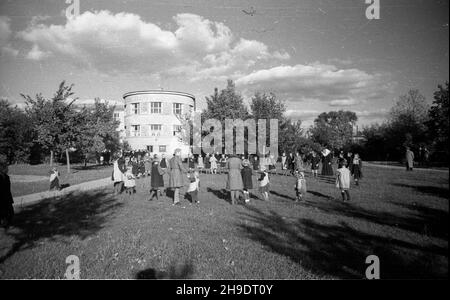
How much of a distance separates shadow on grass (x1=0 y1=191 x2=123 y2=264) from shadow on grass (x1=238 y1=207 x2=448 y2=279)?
171 inches

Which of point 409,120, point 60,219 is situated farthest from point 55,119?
point 409,120

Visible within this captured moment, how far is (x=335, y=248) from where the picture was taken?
562cm

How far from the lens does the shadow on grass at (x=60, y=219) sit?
6437 millimetres

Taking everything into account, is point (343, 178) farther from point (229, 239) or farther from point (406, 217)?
point (229, 239)

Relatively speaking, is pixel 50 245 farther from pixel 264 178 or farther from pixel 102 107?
pixel 102 107

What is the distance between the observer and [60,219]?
8.09 metres

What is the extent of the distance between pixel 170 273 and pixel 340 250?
11.2ft

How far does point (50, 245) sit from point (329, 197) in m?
9.91

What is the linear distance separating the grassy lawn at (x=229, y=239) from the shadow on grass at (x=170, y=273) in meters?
0.02

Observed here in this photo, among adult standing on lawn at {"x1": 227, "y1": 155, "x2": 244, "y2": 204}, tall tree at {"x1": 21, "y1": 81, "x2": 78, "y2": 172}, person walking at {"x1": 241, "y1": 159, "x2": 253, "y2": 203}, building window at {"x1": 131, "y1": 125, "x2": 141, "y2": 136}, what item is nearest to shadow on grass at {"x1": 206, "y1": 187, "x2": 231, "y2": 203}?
person walking at {"x1": 241, "y1": 159, "x2": 253, "y2": 203}

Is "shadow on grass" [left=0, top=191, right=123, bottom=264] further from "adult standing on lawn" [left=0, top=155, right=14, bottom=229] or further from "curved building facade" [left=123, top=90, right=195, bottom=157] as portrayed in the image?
"curved building facade" [left=123, top=90, right=195, bottom=157]

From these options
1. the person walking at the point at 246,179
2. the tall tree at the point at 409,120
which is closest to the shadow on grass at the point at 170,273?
the person walking at the point at 246,179

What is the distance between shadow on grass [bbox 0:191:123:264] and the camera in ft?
21.1
